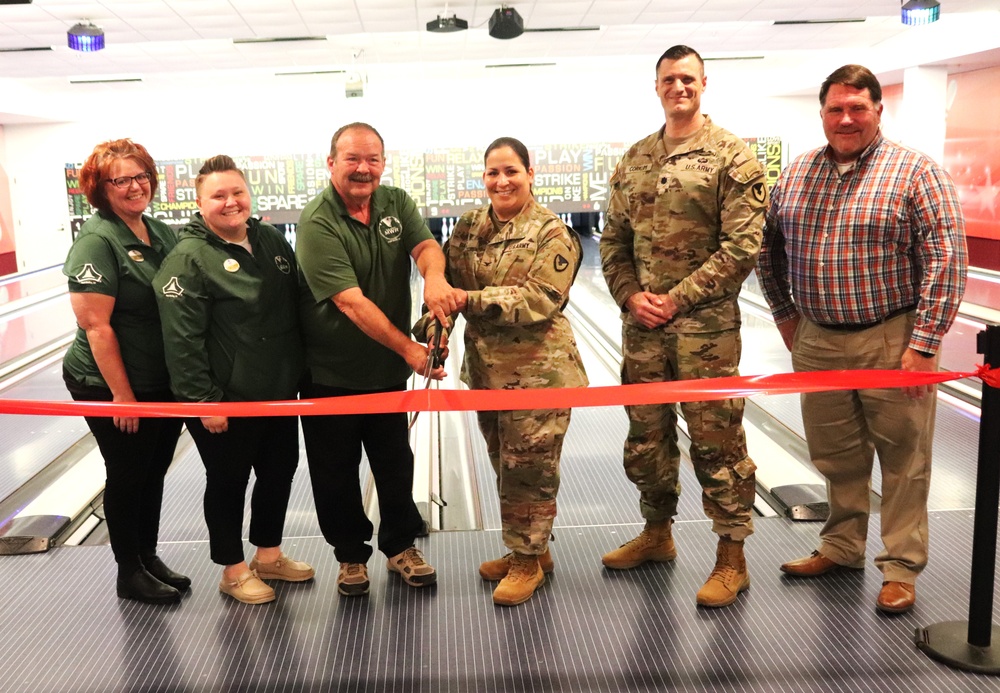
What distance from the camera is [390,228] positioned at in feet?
9.06

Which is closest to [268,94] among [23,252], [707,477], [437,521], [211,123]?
[211,123]

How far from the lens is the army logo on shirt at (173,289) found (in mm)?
2551

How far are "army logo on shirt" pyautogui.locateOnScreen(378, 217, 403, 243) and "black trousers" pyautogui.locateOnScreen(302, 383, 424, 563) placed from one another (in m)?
0.48

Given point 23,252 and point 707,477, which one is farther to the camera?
point 23,252

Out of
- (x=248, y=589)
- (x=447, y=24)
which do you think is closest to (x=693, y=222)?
(x=248, y=589)

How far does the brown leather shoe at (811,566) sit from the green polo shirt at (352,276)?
143 cm

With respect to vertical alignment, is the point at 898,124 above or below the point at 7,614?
above

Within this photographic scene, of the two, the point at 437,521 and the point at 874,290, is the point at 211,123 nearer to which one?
the point at 437,521

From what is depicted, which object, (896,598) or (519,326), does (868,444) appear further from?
(519,326)

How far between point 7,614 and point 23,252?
1250 centimetres

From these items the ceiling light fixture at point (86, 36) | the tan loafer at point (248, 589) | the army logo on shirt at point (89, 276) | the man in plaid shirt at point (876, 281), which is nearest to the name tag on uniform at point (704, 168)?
the man in plaid shirt at point (876, 281)

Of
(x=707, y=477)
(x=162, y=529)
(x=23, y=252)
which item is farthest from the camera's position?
(x=23, y=252)

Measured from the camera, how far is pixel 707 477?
2.77m

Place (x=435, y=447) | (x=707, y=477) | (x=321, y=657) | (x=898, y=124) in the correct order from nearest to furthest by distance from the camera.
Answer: (x=321, y=657), (x=707, y=477), (x=435, y=447), (x=898, y=124)
